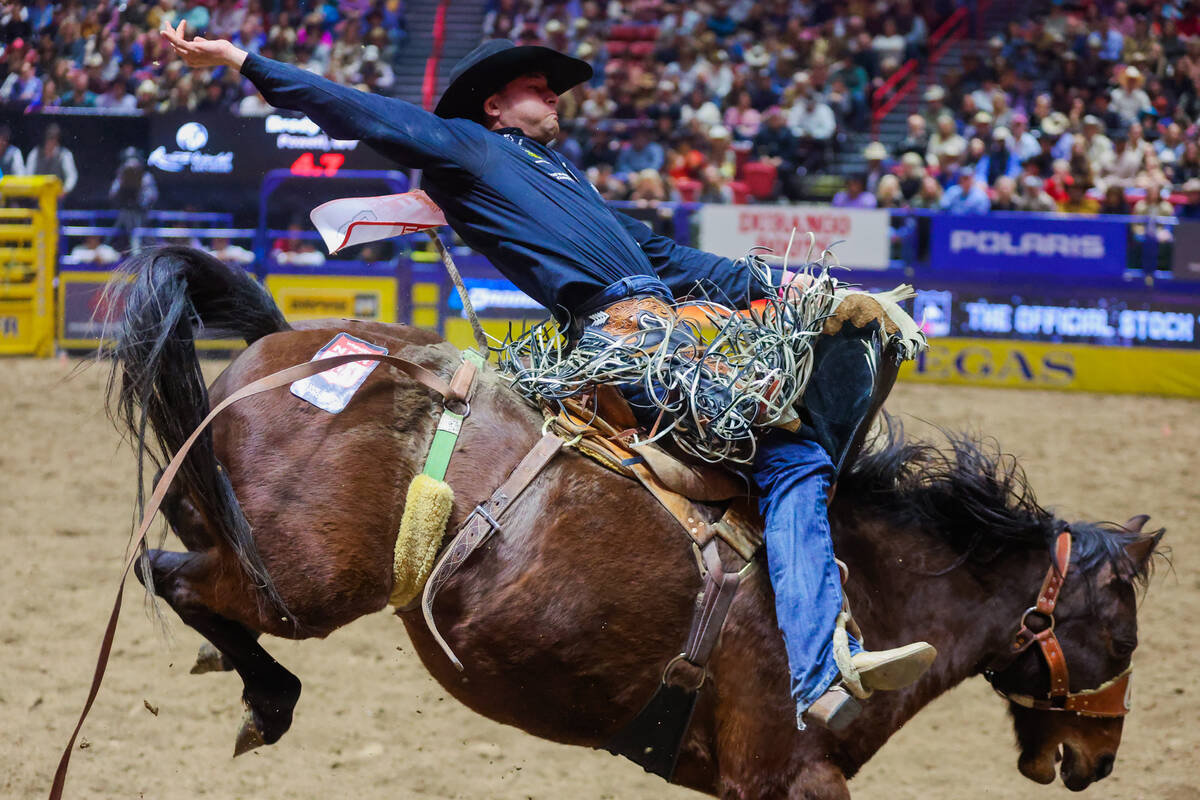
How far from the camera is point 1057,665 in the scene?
3.24 m

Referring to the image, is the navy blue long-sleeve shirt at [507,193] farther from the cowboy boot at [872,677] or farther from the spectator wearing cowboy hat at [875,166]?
the spectator wearing cowboy hat at [875,166]

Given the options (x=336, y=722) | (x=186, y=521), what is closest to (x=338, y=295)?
(x=336, y=722)

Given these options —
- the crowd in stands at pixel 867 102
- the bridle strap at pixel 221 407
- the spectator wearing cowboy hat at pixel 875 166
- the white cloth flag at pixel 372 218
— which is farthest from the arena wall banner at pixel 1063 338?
the bridle strap at pixel 221 407

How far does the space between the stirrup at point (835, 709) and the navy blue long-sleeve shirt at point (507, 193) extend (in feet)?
3.48

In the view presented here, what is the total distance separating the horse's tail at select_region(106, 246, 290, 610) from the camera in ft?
8.98

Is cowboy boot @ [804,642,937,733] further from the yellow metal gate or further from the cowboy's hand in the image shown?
the yellow metal gate

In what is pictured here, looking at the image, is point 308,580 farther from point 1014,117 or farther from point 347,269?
point 1014,117

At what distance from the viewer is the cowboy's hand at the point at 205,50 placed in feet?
8.61

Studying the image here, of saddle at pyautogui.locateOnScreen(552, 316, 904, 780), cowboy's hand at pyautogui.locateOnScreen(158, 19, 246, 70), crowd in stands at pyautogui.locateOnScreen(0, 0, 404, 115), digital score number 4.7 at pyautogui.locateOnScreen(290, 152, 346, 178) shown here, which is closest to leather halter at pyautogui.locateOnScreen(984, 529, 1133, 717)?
saddle at pyautogui.locateOnScreen(552, 316, 904, 780)

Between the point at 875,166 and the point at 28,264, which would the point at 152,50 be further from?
the point at 875,166

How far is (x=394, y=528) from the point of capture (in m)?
2.81

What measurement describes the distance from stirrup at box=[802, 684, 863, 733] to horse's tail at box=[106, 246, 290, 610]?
4.06 ft

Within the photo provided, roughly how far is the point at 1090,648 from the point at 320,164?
9.49 meters

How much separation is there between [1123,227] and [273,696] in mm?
9467
